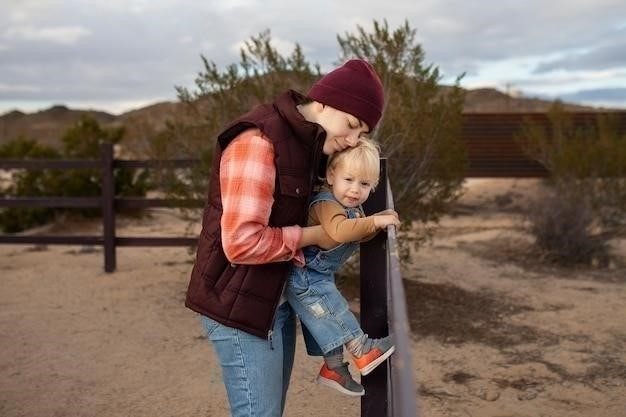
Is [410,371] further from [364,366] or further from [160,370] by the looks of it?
[160,370]

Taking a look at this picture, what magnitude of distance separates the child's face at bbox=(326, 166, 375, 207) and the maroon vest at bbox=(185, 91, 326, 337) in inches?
3.7

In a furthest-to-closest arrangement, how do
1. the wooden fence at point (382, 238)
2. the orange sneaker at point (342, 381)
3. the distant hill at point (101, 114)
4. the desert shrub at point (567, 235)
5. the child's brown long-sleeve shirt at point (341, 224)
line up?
the distant hill at point (101, 114), the desert shrub at point (567, 235), the orange sneaker at point (342, 381), the child's brown long-sleeve shirt at point (341, 224), the wooden fence at point (382, 238)

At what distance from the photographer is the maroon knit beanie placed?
2168mm

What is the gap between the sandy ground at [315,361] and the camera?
4.81m

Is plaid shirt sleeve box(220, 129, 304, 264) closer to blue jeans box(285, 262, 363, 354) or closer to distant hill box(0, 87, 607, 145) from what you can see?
blue jeans box(285, 262, 363, 354)

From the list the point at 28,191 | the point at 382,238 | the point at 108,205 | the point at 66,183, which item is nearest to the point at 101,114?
the point at 28,191

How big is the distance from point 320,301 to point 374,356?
22 cm

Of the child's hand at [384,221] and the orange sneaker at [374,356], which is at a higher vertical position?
the child's hand at [384,221]

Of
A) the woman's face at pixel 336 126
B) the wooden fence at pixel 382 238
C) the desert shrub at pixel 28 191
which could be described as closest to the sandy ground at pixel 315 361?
the wooden fence at pixel 382 238

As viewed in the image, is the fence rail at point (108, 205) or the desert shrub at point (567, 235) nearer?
the fence rail at point (108, 205)

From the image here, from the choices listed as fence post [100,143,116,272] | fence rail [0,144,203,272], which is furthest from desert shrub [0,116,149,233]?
fence post [100,143,116,272]

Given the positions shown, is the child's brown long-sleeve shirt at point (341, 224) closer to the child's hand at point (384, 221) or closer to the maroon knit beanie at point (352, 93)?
the child's hand at point (384, 221)

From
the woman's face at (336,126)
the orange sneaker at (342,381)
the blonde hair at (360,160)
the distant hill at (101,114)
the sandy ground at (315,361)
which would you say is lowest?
the sandy ground at (315,361)

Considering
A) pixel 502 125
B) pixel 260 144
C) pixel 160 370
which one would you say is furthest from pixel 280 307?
pixel 502 125
